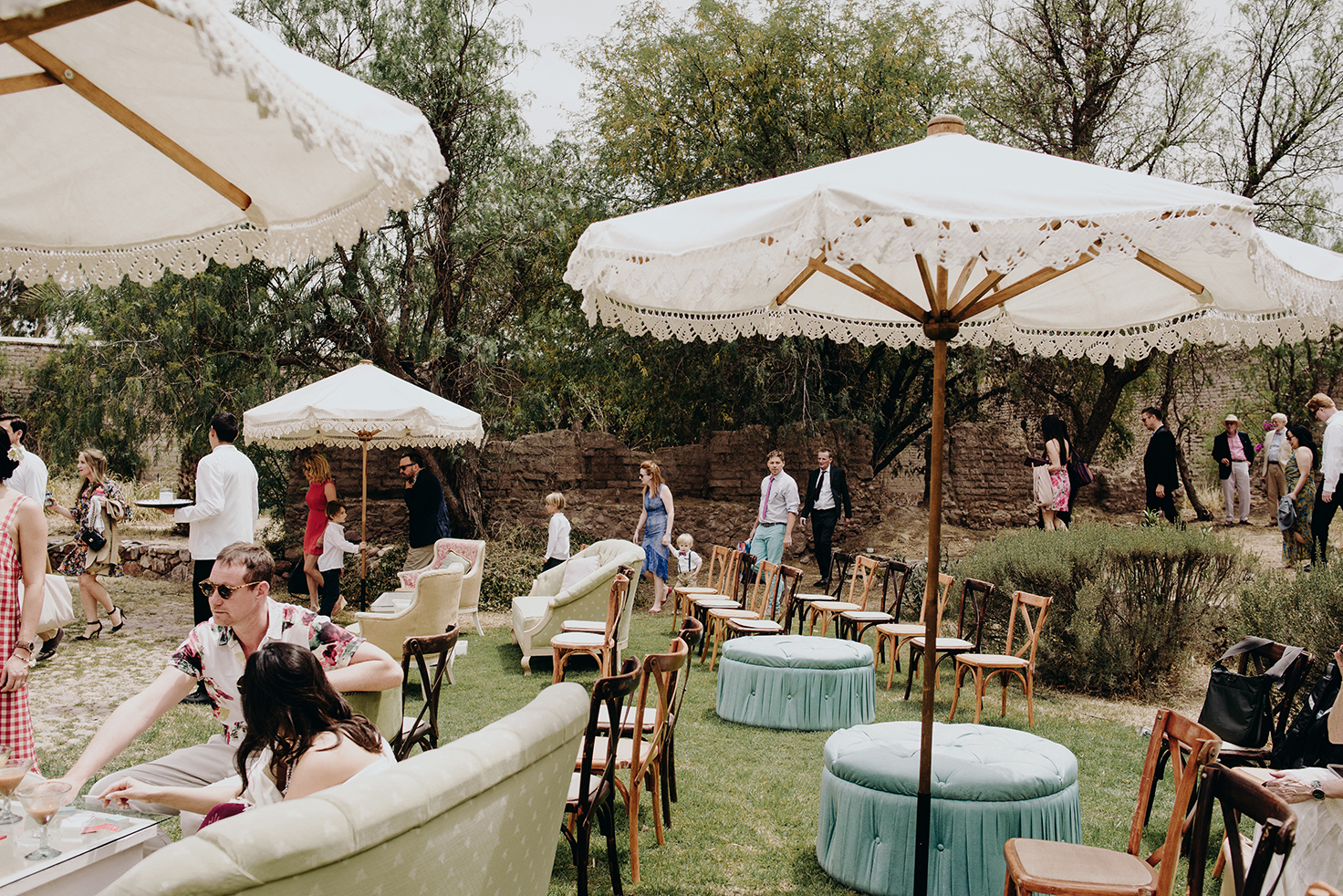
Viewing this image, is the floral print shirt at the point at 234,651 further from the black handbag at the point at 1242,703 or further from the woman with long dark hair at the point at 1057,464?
the woman with long dark hair at the point at 1057,464

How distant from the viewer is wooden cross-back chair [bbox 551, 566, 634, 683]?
19.2 feet

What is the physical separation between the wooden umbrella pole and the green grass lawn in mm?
461

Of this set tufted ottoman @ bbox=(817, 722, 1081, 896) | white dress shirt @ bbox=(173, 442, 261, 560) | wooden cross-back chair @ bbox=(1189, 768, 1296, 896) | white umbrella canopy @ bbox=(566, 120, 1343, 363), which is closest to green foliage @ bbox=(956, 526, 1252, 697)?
white umbrella canopy @ bbox=(566, 120, 1343, 363)

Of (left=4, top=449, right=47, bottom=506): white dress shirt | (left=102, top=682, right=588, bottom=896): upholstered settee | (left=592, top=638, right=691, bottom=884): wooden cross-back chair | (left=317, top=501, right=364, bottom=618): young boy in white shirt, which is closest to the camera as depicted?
(left=102, top=682, right=588, bottom=896): upholstered settee

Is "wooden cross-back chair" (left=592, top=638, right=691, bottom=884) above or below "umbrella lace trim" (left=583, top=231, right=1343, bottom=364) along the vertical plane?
below

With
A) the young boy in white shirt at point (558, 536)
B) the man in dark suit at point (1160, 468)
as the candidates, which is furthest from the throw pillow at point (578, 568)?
the man in dark suit at point (1160, 468)

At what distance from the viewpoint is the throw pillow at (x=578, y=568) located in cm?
859

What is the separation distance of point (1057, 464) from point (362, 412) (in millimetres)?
6983

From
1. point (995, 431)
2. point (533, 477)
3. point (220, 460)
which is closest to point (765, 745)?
point (220, 460)

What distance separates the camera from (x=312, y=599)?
9.65m

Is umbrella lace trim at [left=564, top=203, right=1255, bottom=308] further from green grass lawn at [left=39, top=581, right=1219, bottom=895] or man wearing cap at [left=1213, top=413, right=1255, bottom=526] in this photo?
man wearing cap at [left=1213, top=413, right=1255, bottom=526]

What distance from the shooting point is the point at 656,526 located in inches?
413

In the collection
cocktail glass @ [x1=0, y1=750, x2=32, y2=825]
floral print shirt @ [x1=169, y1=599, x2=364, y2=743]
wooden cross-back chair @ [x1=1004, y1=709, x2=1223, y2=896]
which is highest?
floral print shirt @ [x1=169, y1=599, x2=364, y2=743]

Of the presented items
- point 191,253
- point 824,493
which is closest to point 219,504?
point 191,253
